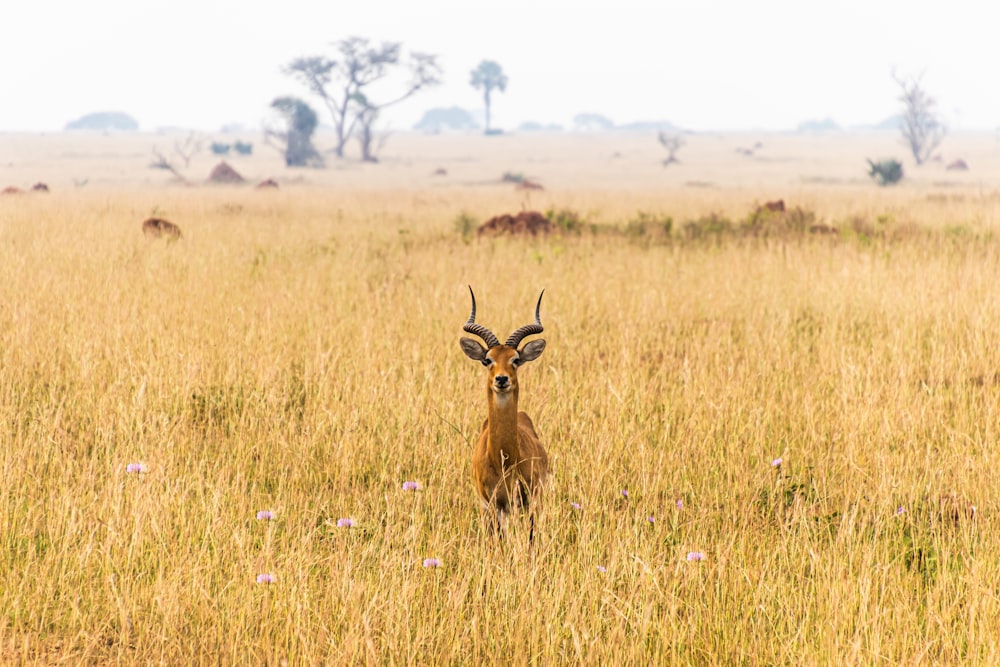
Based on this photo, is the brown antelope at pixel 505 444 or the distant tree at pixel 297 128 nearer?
the brown antelope at pixel 505 444

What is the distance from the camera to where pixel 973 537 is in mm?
3820

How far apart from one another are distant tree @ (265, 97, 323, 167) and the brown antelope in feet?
210

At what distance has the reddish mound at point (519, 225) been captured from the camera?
16500mm

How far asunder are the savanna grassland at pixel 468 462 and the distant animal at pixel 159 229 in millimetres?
2931

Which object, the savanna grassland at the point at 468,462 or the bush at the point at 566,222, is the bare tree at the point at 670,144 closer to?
the bush at the point at 566,222

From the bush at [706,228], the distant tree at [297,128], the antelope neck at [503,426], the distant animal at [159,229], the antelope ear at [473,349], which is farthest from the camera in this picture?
the distant tree at [297,128]

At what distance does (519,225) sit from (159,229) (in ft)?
20.5

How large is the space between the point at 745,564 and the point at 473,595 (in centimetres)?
117

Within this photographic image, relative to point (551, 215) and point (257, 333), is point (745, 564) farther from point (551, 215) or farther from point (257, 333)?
point (551, 215)

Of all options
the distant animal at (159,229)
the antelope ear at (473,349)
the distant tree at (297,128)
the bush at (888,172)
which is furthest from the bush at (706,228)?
the distant tree at (297,128)

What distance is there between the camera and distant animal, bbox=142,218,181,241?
48.0ft

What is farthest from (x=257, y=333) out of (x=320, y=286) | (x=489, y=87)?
(x=489, y=87)

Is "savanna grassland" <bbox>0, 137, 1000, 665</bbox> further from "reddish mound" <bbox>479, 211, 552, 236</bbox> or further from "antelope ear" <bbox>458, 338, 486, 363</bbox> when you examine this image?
"reddish mound" <bbox>479, 211, 552, 236</bbox>

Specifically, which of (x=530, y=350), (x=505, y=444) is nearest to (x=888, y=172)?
(x=530, y=350)
